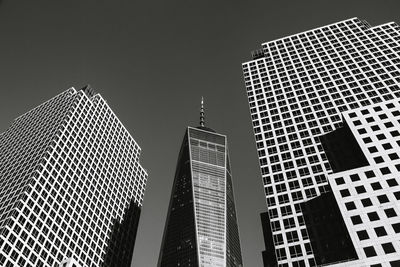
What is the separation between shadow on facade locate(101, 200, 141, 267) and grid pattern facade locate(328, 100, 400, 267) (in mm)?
85206

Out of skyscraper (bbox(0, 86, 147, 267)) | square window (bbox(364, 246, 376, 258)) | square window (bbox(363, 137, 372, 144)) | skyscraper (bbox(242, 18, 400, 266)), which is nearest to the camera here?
square window (bbox(364, 246, 376, 258))

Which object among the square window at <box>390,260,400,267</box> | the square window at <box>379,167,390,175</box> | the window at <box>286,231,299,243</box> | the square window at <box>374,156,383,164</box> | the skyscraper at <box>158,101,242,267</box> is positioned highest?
the skyscraper at <box>158,101,242,267</box>

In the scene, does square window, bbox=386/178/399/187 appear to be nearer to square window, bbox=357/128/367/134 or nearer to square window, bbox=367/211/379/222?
square window, bbox=367/211/379/222

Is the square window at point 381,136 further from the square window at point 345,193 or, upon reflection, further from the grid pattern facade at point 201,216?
the grid pattern facade at point 201,216

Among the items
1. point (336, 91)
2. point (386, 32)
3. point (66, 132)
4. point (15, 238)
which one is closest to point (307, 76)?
point (336, 91)

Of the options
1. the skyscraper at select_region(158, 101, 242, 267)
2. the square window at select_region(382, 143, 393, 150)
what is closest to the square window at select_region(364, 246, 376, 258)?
the square window at select_region(382, 143, 393, 150)

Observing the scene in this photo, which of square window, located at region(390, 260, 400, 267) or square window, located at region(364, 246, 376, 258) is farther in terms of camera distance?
square window, located at region(364, 246, 376, 258)

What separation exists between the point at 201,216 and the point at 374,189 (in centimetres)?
10351

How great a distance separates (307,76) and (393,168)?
2018 inches

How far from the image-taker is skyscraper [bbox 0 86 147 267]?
103375 millimetres

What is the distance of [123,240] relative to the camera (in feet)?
469

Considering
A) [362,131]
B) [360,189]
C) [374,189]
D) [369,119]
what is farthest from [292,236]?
[369,119]

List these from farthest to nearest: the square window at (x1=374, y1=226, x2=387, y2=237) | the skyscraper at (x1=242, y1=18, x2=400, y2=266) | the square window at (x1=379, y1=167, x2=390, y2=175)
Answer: the skyscraper at (x1=242, y1=18, x2=400, y2=266)
the square window at (x1=379, y1=167, x2=390, y2=175)
the square window at (x1=374, y1=226, x2=387, y2=237)

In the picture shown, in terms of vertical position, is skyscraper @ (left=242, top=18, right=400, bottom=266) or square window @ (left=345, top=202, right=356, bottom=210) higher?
skyscraper @ (left=242, top=18, right=400, bottom=266)
